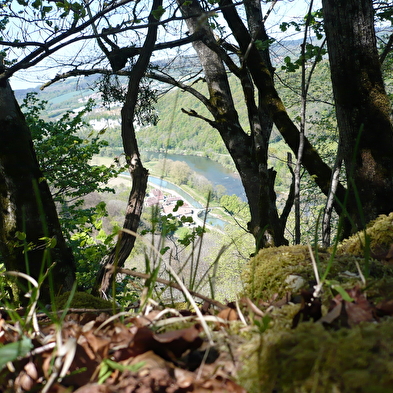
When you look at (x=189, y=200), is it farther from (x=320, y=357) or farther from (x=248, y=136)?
(x=320, y=357)

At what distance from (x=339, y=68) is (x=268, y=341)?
2.85m

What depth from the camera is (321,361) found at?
0.65 m

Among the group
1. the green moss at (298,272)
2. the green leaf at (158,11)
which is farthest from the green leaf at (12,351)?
the green leaf at (158,11)

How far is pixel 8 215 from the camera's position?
11.9 ft

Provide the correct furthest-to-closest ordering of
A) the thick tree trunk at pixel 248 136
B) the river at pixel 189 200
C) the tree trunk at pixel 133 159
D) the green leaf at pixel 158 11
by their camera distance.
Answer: the tree trunk at pixel 133 159
the thick tree trunk at pixel 248 136
the green leaf at pixel 158 11
the river at pixel 189 200

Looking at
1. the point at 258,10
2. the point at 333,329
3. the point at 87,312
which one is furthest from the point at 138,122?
the point at 333,329

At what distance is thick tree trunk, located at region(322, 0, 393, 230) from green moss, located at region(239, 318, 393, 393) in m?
2.33

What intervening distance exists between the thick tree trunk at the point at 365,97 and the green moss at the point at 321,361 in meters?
2.33

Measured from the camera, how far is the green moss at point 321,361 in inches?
23.2

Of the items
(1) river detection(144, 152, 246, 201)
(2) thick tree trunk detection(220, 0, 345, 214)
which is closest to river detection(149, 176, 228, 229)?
(2) thick tree trunk detection(220, 0, 345, 214)

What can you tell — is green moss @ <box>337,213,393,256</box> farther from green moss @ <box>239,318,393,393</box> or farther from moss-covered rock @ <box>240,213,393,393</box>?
green moss @ <box>239,318,393,393</box>

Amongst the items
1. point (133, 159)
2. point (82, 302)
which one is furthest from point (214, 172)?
point (82, 302)

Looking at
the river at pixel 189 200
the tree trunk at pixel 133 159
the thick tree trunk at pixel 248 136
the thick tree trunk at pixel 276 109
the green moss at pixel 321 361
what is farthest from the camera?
the tree trunk at pixel 133 159

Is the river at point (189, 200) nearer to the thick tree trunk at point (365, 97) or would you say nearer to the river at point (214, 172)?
the thick tree trunk at point (365, 97)
